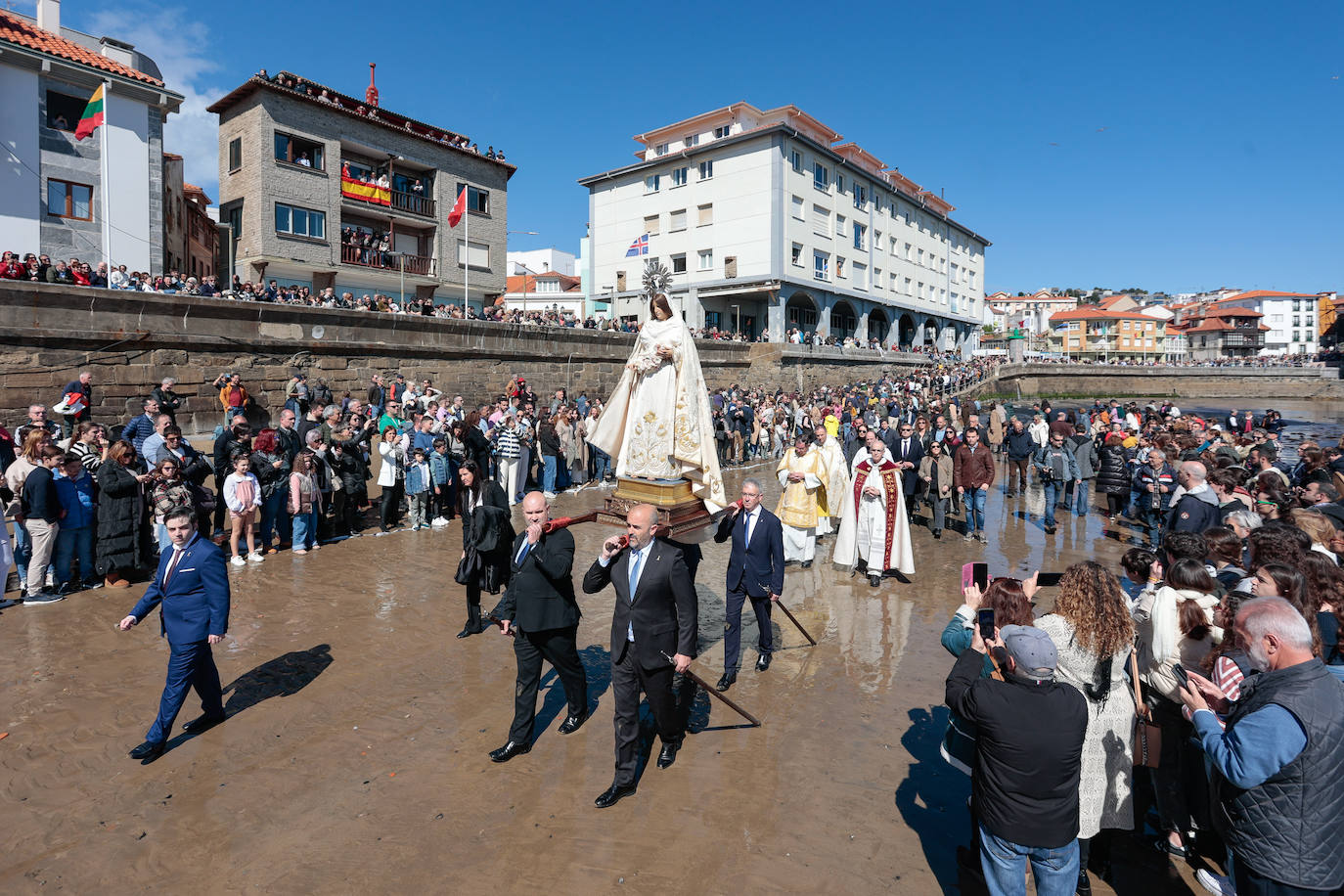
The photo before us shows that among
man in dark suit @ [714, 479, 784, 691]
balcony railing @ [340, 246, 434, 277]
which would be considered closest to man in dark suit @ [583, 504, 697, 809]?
man in dark suit @ [714, 479, 784, 691]

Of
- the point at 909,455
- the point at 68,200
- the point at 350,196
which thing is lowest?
the point at 909,455

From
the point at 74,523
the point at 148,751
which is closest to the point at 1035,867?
the point at 148,751

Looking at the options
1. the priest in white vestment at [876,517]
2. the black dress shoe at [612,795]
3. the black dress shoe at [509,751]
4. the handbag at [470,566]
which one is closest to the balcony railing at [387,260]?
the priest in white vestment at [876,517]

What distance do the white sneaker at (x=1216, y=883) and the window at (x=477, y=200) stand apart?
32.5 meters

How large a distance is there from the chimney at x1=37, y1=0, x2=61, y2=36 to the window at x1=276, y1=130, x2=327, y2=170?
20.6 ft

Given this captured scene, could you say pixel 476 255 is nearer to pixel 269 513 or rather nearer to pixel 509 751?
pixel 269 513

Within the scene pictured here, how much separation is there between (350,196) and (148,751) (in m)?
27.5

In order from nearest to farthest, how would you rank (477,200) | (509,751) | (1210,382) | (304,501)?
1. (509,751)
2. (304,501)
3. (477,200)
4. (1210,382)

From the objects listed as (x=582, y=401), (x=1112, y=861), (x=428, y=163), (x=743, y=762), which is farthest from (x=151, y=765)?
(x=428, y=163)

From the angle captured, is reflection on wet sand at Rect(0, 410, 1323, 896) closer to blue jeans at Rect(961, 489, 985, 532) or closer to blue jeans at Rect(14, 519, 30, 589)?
blue jeans at Rect(14, 519, 30, 589)

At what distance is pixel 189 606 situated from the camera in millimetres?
4633

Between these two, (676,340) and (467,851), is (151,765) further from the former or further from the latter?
(676,340)

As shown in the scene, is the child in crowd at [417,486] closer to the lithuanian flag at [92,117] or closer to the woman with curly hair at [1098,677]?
the woman with curly hair at [1098,677]

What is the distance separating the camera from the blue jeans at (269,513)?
9086 mm
